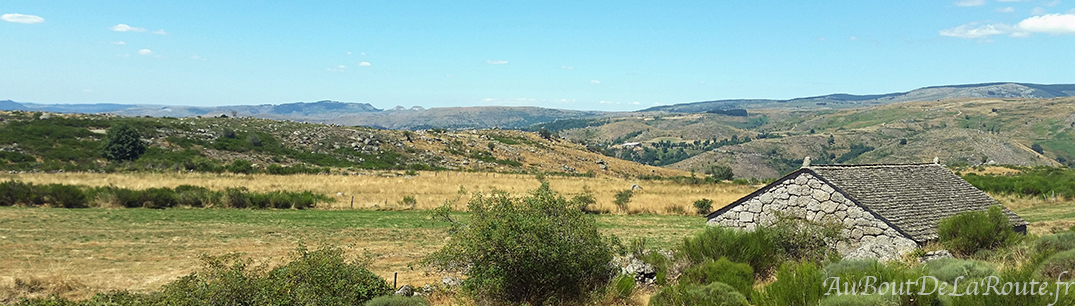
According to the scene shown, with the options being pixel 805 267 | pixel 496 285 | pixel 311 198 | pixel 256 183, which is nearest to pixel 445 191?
pixel 311 198

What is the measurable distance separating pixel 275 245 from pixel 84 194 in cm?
1704

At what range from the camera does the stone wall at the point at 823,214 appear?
49.0ft

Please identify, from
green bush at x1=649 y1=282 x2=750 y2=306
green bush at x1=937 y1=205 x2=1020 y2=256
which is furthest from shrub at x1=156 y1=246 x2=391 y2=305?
green bush at x1=937 y1=205 x2=1020 y2=256

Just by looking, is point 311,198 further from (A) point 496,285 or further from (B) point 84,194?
(A) point 496,285

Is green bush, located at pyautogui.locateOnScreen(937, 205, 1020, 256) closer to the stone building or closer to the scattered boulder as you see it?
the stone building

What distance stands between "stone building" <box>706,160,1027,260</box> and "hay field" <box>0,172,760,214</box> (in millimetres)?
16149

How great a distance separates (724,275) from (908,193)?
1103 centimetres

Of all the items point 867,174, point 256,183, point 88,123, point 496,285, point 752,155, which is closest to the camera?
point 496,285

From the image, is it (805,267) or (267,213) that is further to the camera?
(267,213)

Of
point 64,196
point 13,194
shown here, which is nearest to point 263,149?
point 13,194

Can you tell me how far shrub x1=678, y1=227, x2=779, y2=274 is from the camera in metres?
12.5

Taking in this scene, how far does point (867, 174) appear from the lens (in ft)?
60.0

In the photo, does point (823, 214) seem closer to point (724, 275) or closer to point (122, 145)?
point (724, 275)

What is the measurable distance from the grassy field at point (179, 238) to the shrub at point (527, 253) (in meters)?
4.12
